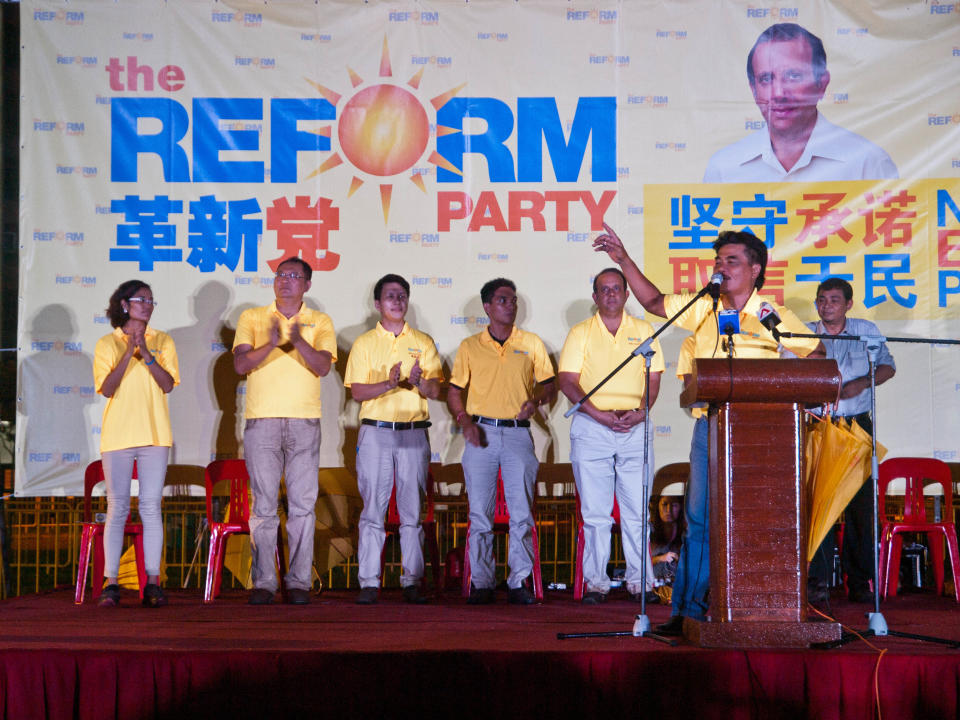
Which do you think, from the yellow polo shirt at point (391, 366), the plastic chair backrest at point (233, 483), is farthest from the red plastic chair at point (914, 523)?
the plastic chair backrest at point (233, 483)

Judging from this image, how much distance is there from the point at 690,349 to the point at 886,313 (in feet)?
8.35

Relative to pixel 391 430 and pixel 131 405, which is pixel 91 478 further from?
pixel 391 430

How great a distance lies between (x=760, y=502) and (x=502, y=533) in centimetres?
276

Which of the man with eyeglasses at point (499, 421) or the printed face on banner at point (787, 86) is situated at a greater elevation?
the printed face on banner at point (787, 86)

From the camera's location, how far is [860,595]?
554cm

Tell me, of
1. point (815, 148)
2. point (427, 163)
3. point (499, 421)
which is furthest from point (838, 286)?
point (427, 163)

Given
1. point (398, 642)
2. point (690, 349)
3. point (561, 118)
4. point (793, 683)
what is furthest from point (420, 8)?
point (793, 683)

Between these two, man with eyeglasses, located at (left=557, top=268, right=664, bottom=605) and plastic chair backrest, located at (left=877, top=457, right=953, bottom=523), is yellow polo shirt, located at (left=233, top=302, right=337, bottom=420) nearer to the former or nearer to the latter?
man with eyeglasses, located at (left=557, top=268, right=664, bottom=605)

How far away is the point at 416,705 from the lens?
3.60m

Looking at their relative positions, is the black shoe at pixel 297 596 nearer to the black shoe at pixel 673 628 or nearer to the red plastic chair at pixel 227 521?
the red plastic chair at pixel 227 521

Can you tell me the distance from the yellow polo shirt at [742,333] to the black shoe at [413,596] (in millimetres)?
2105

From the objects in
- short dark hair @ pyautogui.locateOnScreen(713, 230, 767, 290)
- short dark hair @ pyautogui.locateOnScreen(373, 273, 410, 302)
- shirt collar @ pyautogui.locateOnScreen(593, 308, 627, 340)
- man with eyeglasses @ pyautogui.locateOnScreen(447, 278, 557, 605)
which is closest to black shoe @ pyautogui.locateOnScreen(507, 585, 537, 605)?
man with eyeglasses @ pyautogui.locateOnScreen(447, 278, 557, 605)

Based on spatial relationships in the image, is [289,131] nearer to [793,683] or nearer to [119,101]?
[119,101]

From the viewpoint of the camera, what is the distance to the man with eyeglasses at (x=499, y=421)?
5.86 m
